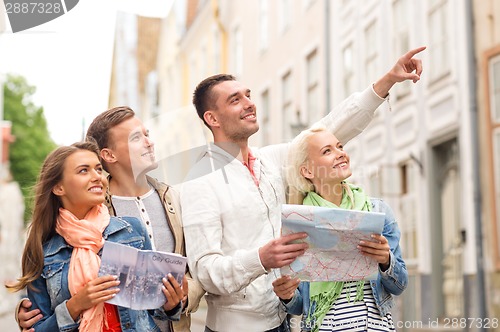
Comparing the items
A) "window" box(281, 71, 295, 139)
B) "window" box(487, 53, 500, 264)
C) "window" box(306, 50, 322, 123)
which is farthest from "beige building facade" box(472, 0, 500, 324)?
"window" box(281, 71, 295, 139)

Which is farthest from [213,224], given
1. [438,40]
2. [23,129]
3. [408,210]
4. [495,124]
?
[23,129]

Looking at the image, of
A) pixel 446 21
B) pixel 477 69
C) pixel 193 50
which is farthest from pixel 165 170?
pixel 193 50

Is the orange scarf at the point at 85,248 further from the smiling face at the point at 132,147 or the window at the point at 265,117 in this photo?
the window at the point at 265,117

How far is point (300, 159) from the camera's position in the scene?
121 inches

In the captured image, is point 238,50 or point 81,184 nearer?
point 81,184

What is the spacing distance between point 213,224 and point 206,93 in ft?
1.73

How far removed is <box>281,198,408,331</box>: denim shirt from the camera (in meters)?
2.85

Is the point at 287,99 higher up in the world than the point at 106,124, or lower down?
higher up

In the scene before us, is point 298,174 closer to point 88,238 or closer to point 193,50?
point 88,238

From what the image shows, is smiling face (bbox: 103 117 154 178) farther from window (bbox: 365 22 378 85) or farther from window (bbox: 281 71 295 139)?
window (bbox: 281 71 295 139)

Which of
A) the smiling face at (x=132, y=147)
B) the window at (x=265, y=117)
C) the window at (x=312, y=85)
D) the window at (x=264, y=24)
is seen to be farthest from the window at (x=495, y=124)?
the smiling face at (x=132, y=147)

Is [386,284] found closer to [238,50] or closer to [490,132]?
[490,132]

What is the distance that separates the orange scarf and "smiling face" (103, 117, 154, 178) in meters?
0.31

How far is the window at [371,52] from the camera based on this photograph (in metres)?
11.8
